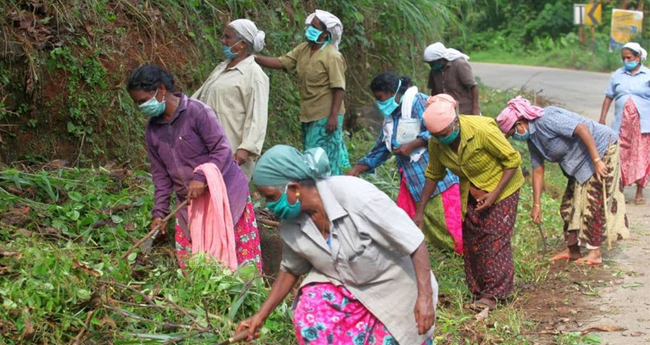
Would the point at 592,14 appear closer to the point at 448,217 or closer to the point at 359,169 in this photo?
the point at 448,217

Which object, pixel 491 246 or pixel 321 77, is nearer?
pixel 491 246

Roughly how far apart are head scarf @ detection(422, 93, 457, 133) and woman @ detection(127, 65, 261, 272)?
1.19 meters

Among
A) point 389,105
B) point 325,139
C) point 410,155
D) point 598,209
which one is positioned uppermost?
point 389,105

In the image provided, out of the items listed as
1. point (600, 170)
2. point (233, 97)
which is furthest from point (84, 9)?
point (600, 170)

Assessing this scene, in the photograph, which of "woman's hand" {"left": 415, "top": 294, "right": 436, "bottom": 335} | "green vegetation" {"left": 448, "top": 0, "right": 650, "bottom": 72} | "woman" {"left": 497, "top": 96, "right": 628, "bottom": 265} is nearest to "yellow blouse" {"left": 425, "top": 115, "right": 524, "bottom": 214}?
"woman" {"left": 497, "top": 96, "right": 628, "bottom": 265}

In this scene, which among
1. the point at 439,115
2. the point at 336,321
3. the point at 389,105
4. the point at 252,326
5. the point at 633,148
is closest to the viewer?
the point at 336,321

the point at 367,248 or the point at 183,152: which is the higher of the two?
the point at 367,248

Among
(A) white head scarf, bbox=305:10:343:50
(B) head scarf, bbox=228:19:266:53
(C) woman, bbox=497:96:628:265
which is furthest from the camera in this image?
(A) white head scarf, bbox=305:10:343:50

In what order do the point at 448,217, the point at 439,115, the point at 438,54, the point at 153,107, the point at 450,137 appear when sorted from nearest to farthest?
1. the point at 153,107
2. the point at 439,115
3. the point at 450,137
4. the point at 448,217
5. the point at 438,54

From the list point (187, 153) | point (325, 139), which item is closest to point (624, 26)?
point (325, 139)

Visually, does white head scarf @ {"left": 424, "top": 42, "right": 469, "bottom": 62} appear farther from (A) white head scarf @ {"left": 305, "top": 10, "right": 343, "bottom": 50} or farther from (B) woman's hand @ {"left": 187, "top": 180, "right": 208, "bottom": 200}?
(B) woman's hand @ {"left": 187, "top": 180, "right": 208, "bottom": 200}

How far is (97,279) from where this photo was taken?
4992 mm

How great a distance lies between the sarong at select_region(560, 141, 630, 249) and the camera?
7469mm

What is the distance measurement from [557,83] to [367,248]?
17.6 metres
